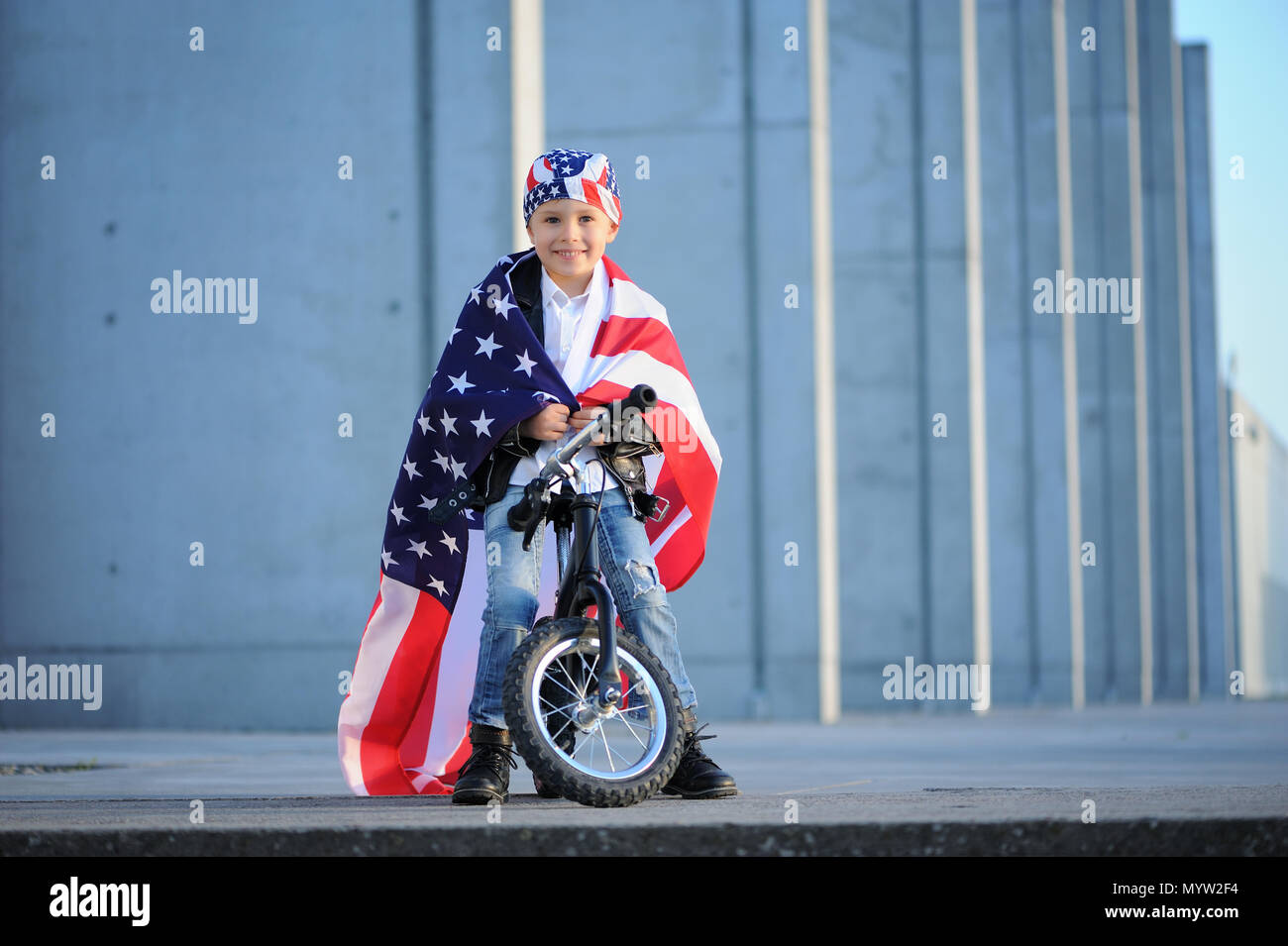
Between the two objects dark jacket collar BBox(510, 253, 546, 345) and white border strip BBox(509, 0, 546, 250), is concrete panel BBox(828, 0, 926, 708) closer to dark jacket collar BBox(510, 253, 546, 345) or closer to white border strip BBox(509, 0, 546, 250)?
white border strip BBox(509, 0, 546, 250)

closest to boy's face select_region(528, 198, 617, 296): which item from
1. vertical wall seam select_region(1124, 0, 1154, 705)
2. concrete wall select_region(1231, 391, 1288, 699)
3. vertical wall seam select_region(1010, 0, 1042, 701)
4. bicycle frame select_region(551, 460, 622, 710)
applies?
bicycle frame select_region(551, 460, 622, 710)

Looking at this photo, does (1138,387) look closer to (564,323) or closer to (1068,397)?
(1068,397)

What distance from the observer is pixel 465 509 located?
16.4 ft

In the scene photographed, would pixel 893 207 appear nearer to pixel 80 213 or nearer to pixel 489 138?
pixel 489 138

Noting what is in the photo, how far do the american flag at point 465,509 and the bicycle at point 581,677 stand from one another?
0.71 ft

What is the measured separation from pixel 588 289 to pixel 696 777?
1356mm

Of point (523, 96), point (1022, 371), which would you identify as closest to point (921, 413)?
point (1022, 371)

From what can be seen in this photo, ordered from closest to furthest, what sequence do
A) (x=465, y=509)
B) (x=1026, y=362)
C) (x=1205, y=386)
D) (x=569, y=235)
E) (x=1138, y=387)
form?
(x=569, y=235) < (x=465, y=509) < (x=1026, y=362) < (x=1138, y=387) < (x=1205, y=386)

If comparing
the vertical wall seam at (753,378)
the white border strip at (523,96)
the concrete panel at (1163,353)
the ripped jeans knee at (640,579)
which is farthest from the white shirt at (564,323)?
the concrete panel at (1163,353)

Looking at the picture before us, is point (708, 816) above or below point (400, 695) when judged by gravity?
below

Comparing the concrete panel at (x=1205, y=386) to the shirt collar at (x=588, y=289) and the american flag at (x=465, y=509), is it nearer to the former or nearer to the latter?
the american flag at (x=465, y=509)

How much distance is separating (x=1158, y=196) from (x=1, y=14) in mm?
25067
